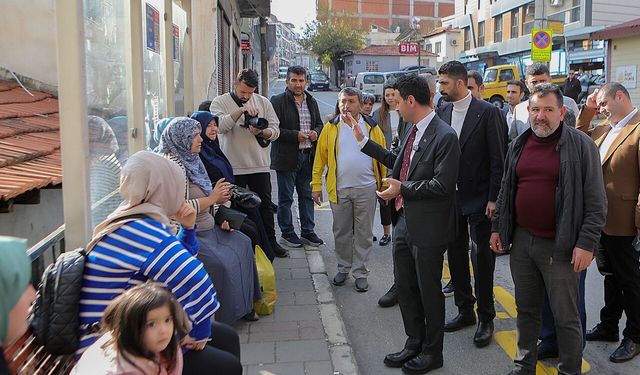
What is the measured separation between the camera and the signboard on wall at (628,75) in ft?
66.6

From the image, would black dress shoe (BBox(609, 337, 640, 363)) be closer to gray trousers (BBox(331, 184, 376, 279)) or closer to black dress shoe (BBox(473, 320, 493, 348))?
black dress shoe (BBox(473, 320, 493, 348))

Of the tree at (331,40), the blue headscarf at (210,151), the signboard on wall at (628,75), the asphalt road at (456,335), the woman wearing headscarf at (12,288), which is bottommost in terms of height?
the asphalt road at (456,335)

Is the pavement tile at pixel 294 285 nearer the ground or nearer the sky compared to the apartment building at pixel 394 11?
nearer the ground

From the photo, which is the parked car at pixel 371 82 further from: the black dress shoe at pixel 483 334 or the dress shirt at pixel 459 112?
the black dress shoe at pixel 483 334

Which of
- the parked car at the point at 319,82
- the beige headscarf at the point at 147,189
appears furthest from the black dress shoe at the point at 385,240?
the parked car at the point at 319,82

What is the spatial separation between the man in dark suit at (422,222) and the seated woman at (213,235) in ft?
3.59

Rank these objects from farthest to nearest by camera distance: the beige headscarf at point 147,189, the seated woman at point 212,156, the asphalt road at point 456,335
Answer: the seated woman at point 212,156
the asphalt road at point 456,335
the beige headscarf at point 147,189

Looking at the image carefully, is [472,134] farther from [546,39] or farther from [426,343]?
[546,39]

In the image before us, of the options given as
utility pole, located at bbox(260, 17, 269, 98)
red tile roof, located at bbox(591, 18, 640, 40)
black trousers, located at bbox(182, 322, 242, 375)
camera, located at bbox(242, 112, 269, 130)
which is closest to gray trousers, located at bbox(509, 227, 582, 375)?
black trousers, located at bbox(182, 322, 242, 375)

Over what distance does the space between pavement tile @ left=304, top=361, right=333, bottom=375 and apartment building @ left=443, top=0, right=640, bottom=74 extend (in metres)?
16.1

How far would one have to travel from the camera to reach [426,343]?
3.76 metres

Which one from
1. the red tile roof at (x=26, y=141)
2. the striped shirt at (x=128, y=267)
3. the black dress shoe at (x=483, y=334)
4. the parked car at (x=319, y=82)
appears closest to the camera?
the striped shirt at (x=128, y=267)

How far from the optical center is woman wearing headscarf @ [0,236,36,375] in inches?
47.4

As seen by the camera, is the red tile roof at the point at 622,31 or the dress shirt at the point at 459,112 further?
the red tile roof at the point at 622,31
